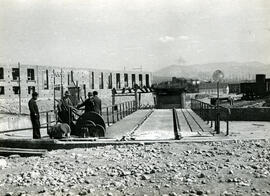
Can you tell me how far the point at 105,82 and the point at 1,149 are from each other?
4840cm

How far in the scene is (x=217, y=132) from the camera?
1203cm

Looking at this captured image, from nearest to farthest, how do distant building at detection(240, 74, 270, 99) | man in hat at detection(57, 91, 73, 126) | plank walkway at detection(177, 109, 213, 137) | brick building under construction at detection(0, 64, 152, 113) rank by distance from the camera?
plank walkway at detection(177, 109, 213, 137), man in hat at detection(57, 91, 73, 126), distant building at detection(240, 74, 270, 99), brick building under construction at detection(0, 64, 152, 113)

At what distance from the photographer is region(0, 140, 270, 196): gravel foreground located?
21.6 ft

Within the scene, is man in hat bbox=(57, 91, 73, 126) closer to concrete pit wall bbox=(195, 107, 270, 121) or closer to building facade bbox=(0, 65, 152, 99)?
concrete pit wall bbox=(195, 107, 270, 121)

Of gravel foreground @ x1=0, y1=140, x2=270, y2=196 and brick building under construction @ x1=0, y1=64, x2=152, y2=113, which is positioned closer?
gravel foreground @ x1=0, y1=140, x2=270, y2=196

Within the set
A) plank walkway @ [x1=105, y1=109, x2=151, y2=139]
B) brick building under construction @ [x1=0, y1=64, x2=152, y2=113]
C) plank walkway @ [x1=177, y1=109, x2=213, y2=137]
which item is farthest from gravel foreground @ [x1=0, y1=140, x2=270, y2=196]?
brick building under construction @ [x1=0, y1=64, x2=152, y2=113]

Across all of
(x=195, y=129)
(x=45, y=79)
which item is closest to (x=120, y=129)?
(x=195, y=129)

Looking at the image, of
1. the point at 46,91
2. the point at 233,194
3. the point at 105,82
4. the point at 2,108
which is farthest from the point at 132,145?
the point at 105,82

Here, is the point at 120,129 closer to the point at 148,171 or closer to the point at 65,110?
the point at 65,110

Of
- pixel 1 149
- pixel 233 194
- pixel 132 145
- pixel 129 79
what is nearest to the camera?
pixel 233 194

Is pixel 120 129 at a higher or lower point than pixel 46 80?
lower

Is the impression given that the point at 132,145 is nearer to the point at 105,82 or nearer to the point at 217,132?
the point at 217,132

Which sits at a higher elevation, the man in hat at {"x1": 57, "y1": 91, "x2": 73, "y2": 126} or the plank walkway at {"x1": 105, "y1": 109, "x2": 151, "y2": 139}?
the man in hat at {"x1": 57, "y1": 91, "x2": 73, "y2": 126}

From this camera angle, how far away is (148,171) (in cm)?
750
